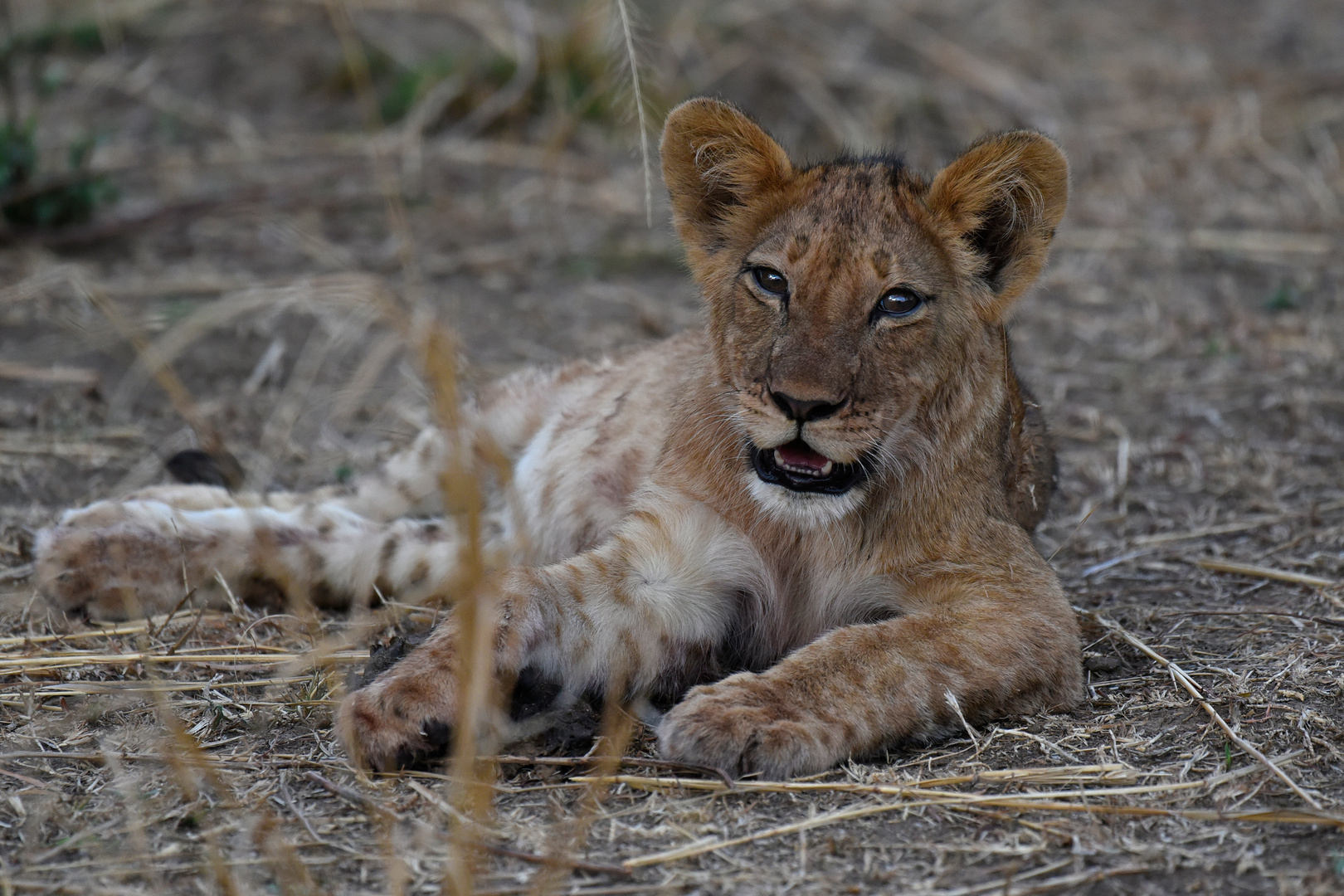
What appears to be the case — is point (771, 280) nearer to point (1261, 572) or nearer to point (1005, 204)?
point (1005, 204)

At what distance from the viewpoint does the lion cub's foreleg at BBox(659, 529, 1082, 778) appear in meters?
3.04

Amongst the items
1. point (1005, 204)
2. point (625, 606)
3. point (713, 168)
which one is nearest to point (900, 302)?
point (1005, 204)

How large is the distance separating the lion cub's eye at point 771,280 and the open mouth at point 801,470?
0.42 m

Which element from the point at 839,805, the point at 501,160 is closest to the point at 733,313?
the point at 839,805

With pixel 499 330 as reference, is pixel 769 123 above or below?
above

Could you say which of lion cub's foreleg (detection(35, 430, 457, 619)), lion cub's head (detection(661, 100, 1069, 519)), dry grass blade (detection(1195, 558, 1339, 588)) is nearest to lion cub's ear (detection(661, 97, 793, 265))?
A: lion cub's head (detection(661, 100, 1069, 519))

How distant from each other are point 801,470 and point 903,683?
569 mm

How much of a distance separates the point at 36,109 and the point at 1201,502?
24.5 feet

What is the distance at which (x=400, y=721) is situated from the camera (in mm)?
3043

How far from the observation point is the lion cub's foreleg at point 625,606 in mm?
3359

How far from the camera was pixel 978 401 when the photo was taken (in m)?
3.74

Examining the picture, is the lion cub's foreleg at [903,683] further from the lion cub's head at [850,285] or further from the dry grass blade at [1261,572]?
the dry grass blade at [1261,572]

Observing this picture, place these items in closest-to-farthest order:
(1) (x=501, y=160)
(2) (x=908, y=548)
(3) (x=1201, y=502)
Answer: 1. (2) (x=908, y=548)
2. (3) (x=1201, y=502)
3. (1) (x=501, y=160)

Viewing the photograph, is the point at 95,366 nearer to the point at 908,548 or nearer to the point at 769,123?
the point at 908,548
